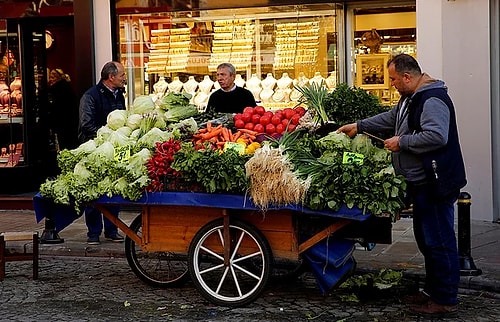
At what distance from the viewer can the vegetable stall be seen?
671 centimetres

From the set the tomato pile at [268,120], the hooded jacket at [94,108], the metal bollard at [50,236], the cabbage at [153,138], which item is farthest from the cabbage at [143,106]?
the metal bollard at [50,236]

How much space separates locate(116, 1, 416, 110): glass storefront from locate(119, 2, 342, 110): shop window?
1 cm

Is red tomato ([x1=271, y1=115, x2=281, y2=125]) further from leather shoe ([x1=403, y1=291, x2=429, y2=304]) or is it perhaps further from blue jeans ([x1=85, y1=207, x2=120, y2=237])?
blue jeans ([x1=85, y1=207, x2=120, y2=237])

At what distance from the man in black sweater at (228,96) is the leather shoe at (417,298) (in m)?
3.54

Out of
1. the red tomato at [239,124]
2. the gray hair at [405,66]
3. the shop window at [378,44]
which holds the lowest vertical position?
the red tomato at [239,124]

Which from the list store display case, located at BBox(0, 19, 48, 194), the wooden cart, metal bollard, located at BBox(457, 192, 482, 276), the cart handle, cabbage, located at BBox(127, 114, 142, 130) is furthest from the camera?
store display case, located at BBox(0, 19, 48, 194)

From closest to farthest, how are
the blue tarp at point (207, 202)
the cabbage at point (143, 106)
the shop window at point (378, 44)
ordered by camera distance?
the blue tarp at point (207, 202) < the cabbage at point (143, 106) < the shop window at point (378, 44)

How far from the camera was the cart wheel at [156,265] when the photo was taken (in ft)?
26.1

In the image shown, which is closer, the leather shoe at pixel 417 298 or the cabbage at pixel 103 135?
the leather shoe at pixel 417 298

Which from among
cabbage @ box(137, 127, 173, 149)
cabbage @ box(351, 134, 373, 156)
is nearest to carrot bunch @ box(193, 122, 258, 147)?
cabbage @ box(137, 127, 173, 149)

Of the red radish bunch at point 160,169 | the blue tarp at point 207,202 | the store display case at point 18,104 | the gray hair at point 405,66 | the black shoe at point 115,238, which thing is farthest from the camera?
the store display case at point 18,104

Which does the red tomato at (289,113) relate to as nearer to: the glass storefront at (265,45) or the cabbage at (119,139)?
the cabbage at (119,139)

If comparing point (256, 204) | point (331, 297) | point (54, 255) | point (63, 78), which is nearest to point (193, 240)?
point (256, 204)

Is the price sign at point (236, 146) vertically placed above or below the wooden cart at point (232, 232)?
above
